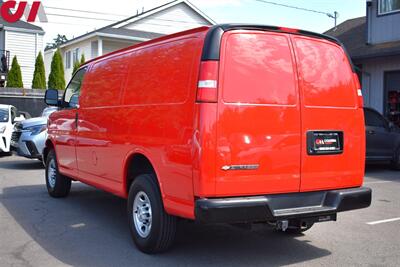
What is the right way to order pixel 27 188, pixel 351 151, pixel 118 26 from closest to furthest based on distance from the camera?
1. pixel 351 151
2. pixel 27 188
3. pixel 118 26

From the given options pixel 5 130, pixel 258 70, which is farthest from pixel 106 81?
pixel 5 130

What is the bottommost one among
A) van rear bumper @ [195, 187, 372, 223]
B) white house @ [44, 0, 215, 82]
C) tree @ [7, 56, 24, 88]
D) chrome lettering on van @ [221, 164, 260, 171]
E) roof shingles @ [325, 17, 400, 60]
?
van rear bumper @ [195, 187, 372, 223]

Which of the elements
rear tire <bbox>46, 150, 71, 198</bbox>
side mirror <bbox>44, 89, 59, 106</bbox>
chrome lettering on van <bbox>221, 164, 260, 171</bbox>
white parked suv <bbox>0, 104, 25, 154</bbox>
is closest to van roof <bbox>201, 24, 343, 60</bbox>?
chrome lettering on van <bbox>221, 164, 260, 171</bbox>

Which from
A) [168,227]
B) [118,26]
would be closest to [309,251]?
[168,227]

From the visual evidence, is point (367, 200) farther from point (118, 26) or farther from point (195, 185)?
point (118, 26)

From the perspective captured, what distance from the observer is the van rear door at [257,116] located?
436cm

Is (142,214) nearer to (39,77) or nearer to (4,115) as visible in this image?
(4,115)

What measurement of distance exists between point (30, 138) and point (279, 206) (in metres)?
8.87

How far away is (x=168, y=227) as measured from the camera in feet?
16.2

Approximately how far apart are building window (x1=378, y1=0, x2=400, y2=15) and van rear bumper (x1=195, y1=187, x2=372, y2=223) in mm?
13068

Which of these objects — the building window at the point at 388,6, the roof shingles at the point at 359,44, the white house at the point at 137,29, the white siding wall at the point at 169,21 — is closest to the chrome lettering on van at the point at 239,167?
the roof shingles at the point at 359,44

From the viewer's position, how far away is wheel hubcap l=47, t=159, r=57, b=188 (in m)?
8.29

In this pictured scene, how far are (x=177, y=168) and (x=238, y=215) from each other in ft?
2.32

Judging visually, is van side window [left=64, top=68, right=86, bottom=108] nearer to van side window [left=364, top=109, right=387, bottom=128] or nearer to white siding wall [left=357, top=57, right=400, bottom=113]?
van side window [left=364, top=109, right=387, bottom=128]
